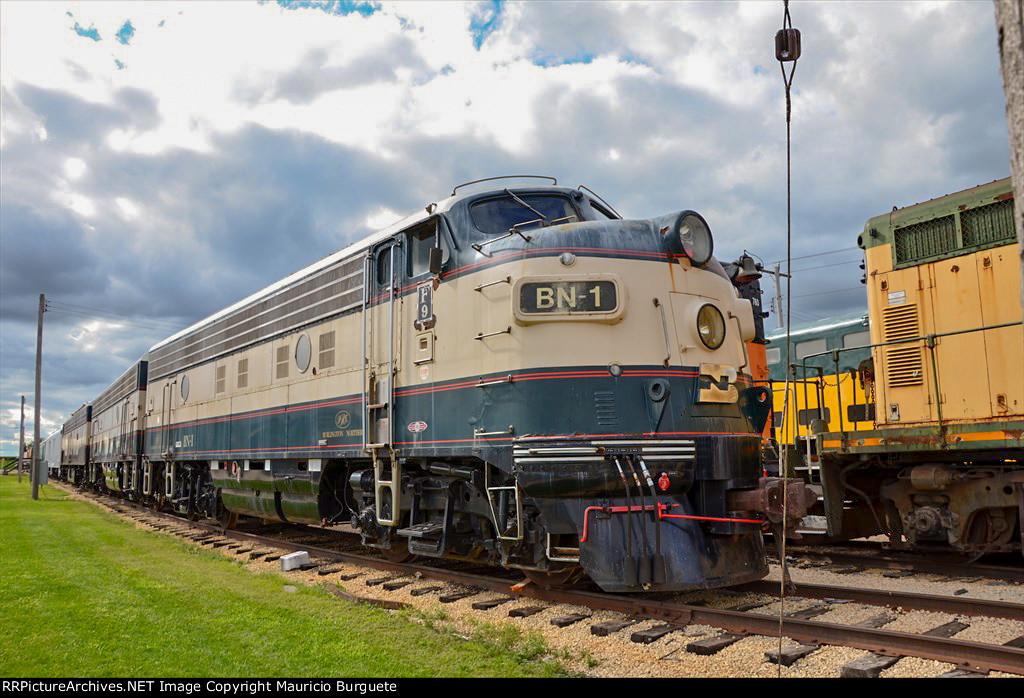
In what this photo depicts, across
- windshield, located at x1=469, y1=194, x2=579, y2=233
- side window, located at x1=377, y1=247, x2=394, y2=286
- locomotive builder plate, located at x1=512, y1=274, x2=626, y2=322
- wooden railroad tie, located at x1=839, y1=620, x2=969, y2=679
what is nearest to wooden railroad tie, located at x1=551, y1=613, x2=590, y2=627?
wooden railroad tie, located at x1=839, y1=620, x2=969, y2=679

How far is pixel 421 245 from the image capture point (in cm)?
842

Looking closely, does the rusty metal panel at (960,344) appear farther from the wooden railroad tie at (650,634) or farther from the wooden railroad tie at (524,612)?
the wooden railroad tie at (524,612)

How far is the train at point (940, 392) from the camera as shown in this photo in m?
8.05

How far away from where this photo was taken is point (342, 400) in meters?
9.49

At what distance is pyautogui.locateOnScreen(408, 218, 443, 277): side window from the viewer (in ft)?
27.0

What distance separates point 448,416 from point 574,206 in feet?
8.72

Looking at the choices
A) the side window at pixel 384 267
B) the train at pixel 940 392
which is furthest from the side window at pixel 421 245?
the train at pixel 940 392

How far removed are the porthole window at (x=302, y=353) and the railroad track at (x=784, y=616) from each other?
9.22ft

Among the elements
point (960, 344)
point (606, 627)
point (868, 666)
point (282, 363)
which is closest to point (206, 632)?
point (606, 627)

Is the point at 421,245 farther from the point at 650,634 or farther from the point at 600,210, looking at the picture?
the point at 650,634

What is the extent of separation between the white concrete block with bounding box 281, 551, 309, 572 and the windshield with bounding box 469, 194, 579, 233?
5.20m

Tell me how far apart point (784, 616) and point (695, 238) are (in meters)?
3.47
